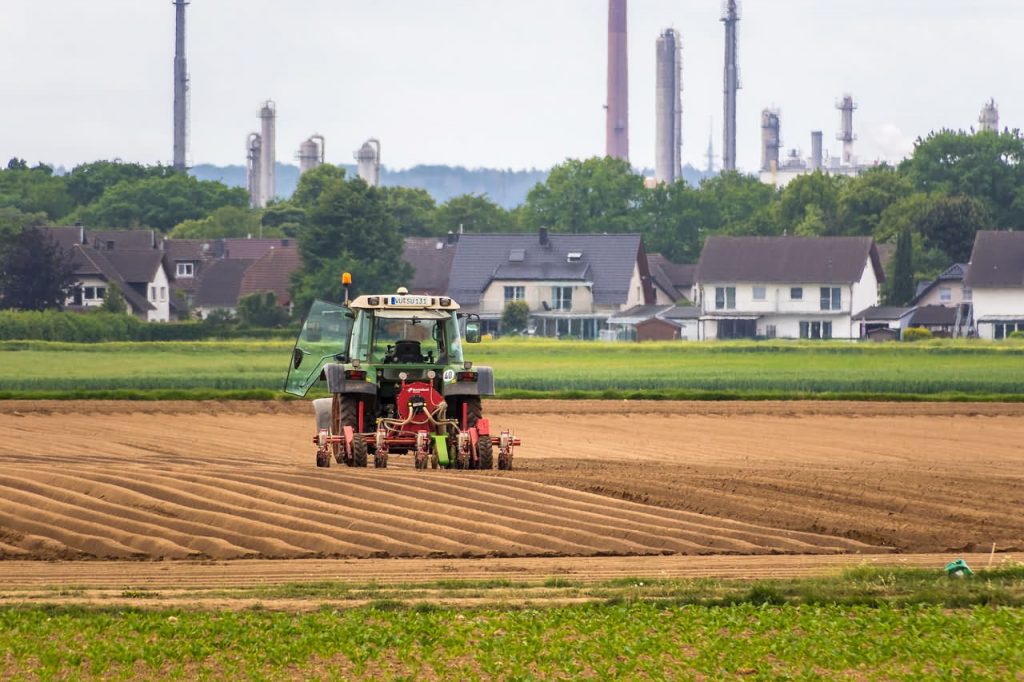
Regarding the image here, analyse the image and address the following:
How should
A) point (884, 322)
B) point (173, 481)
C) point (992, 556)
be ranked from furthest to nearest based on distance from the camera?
point (884, 322), point (173, 481), point (992, 556)

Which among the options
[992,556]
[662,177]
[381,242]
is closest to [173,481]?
[992,556]

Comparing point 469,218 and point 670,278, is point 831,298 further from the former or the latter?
point 469,218

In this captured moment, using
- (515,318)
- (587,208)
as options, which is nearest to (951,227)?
(587,208)

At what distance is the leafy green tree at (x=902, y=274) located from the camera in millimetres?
95625

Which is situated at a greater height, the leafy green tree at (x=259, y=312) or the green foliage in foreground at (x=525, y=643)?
the leafy green tree at (x=259, y=312)

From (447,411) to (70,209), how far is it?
116152 millimetres

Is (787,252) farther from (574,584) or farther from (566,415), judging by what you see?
(574,584)

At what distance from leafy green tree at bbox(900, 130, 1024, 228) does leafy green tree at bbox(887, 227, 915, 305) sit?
665 inches

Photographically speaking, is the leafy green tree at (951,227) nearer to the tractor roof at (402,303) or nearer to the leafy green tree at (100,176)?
the leafy green tree at (100,176)

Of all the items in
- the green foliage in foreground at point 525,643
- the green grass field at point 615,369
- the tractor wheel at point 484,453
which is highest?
the green grass field at point 615,369

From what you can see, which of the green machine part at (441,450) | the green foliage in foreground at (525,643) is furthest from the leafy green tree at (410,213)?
the green foliage in foreground at (525,643)

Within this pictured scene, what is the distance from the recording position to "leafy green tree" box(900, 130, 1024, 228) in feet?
376

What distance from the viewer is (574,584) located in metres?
13.9

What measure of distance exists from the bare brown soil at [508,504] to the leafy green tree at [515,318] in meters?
63.2
